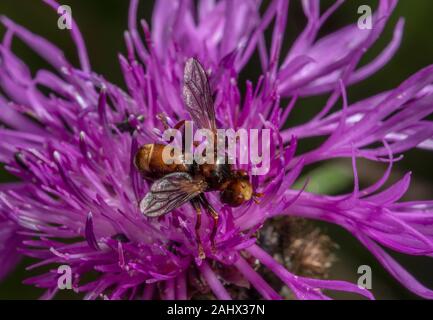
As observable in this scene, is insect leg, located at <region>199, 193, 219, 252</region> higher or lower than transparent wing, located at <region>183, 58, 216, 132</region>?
lower

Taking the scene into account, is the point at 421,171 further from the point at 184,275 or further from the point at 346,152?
the point at 184,275

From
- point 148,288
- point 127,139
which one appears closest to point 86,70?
point 127,139

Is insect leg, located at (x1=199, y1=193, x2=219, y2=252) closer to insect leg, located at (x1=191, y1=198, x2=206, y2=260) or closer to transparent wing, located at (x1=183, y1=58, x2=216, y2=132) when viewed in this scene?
insect leg, located at (x1=191, y1=198, x2=206, y2=260)

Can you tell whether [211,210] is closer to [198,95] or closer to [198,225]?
[198,225]

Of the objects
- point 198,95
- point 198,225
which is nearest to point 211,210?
point 198,225

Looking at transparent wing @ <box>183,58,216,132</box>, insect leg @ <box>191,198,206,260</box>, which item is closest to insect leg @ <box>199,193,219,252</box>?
insect leg @ <box>191,198,206,260</box>
